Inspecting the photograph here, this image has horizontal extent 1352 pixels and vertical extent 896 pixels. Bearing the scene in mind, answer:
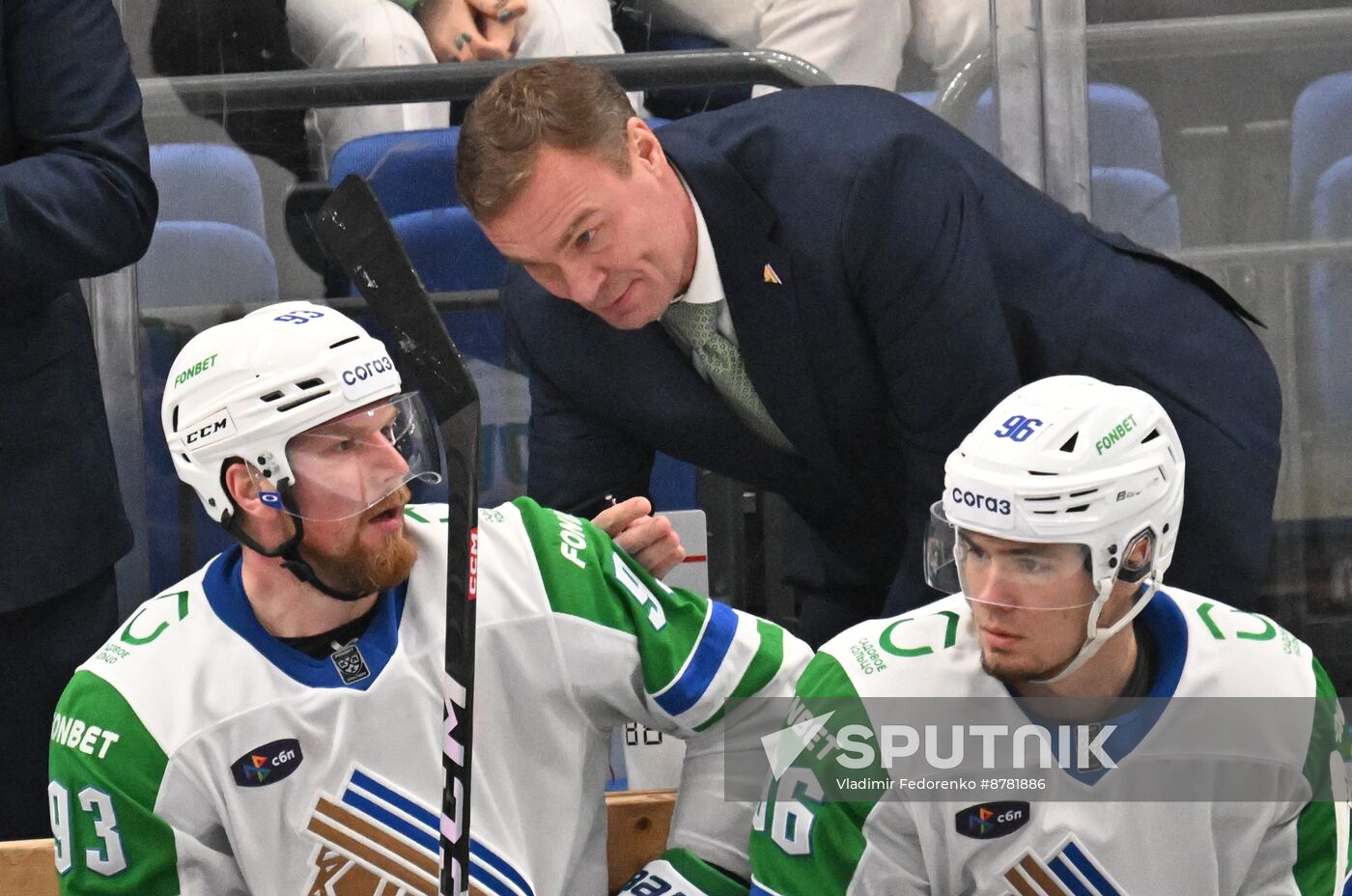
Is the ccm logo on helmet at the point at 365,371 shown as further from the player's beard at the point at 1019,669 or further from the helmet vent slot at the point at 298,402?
the player's beard at the point at 1019,669

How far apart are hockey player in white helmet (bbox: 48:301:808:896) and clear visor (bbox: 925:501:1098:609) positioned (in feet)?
1.08

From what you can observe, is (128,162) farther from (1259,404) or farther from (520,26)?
(1259,404)

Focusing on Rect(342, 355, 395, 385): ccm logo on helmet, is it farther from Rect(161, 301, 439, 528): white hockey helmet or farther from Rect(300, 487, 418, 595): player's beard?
Rect(300, 487, 418, 595): player's beard

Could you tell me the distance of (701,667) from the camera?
87.4 inches

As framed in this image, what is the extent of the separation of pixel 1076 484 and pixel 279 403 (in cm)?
88

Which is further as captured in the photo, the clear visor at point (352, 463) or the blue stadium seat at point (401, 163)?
the blue stadium seat at point (401, 163)

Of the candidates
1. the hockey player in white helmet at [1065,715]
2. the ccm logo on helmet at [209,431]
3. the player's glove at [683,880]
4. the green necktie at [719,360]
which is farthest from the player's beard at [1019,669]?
the ccm logo on helmet at [209,431]

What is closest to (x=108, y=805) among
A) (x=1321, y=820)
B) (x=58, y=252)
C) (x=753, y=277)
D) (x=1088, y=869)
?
(x=58, y=252)

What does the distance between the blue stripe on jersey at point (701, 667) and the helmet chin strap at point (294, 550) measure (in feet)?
1.26

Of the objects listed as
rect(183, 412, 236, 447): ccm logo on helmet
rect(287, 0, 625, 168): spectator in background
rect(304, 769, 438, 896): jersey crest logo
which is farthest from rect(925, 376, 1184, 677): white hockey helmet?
rect(287, 0, 625, 168): spectator in background

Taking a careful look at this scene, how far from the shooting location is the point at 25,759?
98.0 inches

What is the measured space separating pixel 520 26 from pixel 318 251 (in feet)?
1.60

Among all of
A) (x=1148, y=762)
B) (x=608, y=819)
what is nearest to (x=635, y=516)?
A: (x=608, y=819)

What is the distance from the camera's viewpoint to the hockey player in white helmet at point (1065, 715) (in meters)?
2.06
